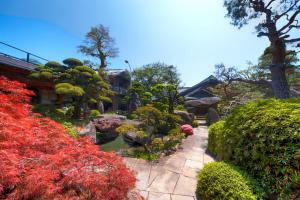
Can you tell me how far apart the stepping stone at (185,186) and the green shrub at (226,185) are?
213mm

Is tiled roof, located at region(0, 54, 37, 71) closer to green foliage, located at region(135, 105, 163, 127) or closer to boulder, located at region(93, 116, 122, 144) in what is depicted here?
boulder, located at region(93, 116, 122, 144)

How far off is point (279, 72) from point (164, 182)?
7137mm

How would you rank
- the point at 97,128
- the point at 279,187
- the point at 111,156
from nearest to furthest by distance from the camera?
the point at 111,156
the point at 279,187
the point at 97,128

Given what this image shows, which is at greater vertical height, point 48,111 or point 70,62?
point 70,62

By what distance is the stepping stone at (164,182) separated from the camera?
372 cm

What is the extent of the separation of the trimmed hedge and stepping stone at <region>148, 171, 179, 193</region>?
1445mm

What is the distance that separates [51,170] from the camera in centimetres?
197

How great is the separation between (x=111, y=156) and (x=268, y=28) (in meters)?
9.01

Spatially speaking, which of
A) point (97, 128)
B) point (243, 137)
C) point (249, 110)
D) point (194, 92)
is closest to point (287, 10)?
point (249, 110)

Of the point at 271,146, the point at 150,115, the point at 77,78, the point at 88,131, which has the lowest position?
the point at 88,131

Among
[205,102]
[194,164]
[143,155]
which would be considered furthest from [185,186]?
[205,102]

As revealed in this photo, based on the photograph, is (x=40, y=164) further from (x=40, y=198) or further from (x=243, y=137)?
(x=243, y=137)

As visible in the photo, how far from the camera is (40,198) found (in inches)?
66.7

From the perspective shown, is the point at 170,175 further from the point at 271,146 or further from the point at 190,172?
the point at 271,146
